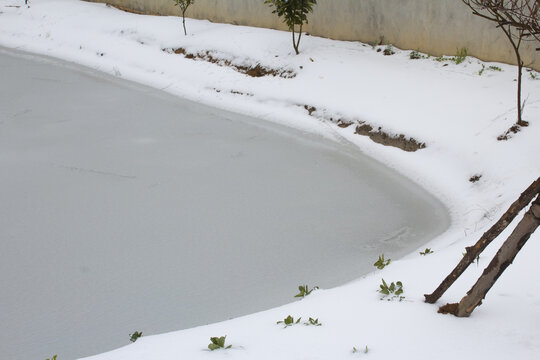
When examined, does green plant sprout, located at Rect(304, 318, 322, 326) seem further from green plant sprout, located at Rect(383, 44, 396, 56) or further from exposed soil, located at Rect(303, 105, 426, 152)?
green plant sprout, located at Rect(383, 44, 396, 56)

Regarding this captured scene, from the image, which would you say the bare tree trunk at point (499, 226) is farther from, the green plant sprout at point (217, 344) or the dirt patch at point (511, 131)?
the dirt patch at point (511, 131)

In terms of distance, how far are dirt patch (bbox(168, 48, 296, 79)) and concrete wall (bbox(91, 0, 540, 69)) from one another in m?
1.34

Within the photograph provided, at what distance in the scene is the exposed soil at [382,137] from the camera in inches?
268

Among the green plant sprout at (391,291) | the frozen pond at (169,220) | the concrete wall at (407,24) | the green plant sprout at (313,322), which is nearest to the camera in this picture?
the green plant sprout at (313,322)

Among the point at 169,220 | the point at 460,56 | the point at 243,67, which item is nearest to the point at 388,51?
the point at 460,56

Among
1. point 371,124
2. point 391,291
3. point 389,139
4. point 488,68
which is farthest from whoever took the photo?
point 488,68

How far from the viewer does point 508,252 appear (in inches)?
109

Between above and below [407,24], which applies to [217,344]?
below

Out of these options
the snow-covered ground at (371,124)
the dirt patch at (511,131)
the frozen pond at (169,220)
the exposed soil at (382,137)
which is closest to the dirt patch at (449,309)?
the snow-covered ground at (371,124)

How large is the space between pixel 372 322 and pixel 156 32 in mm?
9236

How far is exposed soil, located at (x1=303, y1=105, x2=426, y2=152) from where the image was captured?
6.81m

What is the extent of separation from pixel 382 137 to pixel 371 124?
0.29 metres

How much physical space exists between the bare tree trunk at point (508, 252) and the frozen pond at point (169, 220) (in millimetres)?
1633

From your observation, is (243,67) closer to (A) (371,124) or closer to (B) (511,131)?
(A) (371,124)
